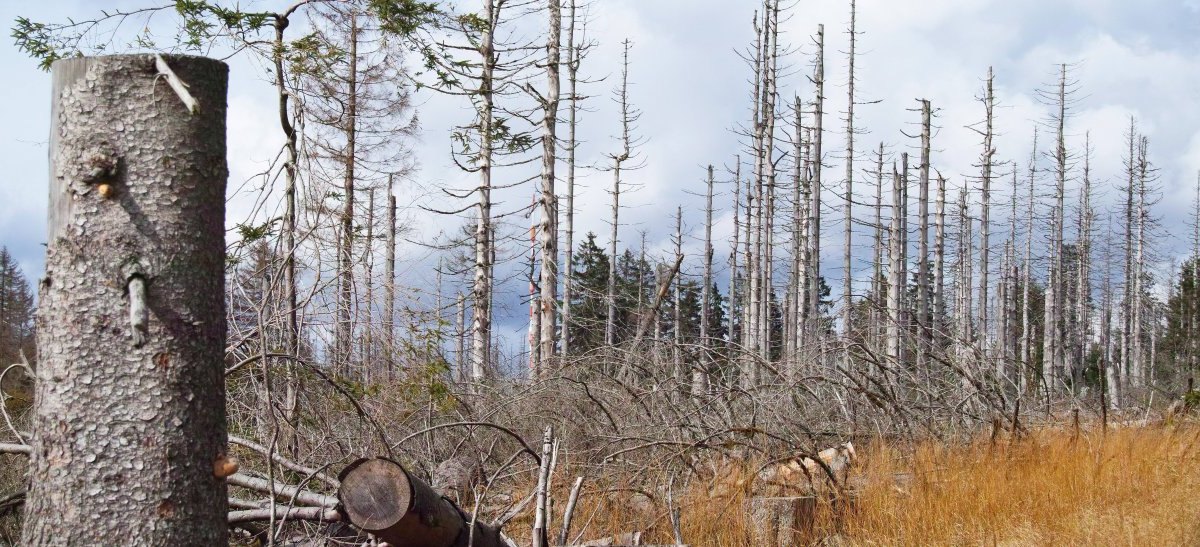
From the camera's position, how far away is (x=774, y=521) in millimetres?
6410

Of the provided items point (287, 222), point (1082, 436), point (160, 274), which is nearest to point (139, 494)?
point (160, 274)

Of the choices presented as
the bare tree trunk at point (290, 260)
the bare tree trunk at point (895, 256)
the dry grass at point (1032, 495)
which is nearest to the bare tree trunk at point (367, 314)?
the bare tree trunk at point (290, 260)

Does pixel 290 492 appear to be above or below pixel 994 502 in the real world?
above

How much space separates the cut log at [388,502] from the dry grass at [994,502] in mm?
1704

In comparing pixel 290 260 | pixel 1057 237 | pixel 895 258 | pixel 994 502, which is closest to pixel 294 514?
pixel 290 260

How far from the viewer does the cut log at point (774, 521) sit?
20.9 feet

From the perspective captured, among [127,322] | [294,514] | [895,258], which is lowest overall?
[294,514]

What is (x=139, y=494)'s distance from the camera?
3084mm

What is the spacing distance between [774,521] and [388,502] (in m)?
3.30

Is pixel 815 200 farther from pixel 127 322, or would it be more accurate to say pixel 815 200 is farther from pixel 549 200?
pixel 127 322

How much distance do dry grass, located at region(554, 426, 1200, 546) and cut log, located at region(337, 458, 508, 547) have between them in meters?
1.70

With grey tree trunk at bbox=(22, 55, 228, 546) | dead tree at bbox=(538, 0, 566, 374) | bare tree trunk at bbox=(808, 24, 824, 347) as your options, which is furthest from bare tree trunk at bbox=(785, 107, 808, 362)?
grey tree trunk at bbox=(22, 55, 228, 546)

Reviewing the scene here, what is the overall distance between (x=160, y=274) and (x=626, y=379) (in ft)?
18.4

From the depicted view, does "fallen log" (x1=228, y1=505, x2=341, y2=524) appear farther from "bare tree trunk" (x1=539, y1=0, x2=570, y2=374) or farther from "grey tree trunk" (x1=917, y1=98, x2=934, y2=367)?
"grey tree trunk" (x1=917, y1=98, x2=934, y2=367)
